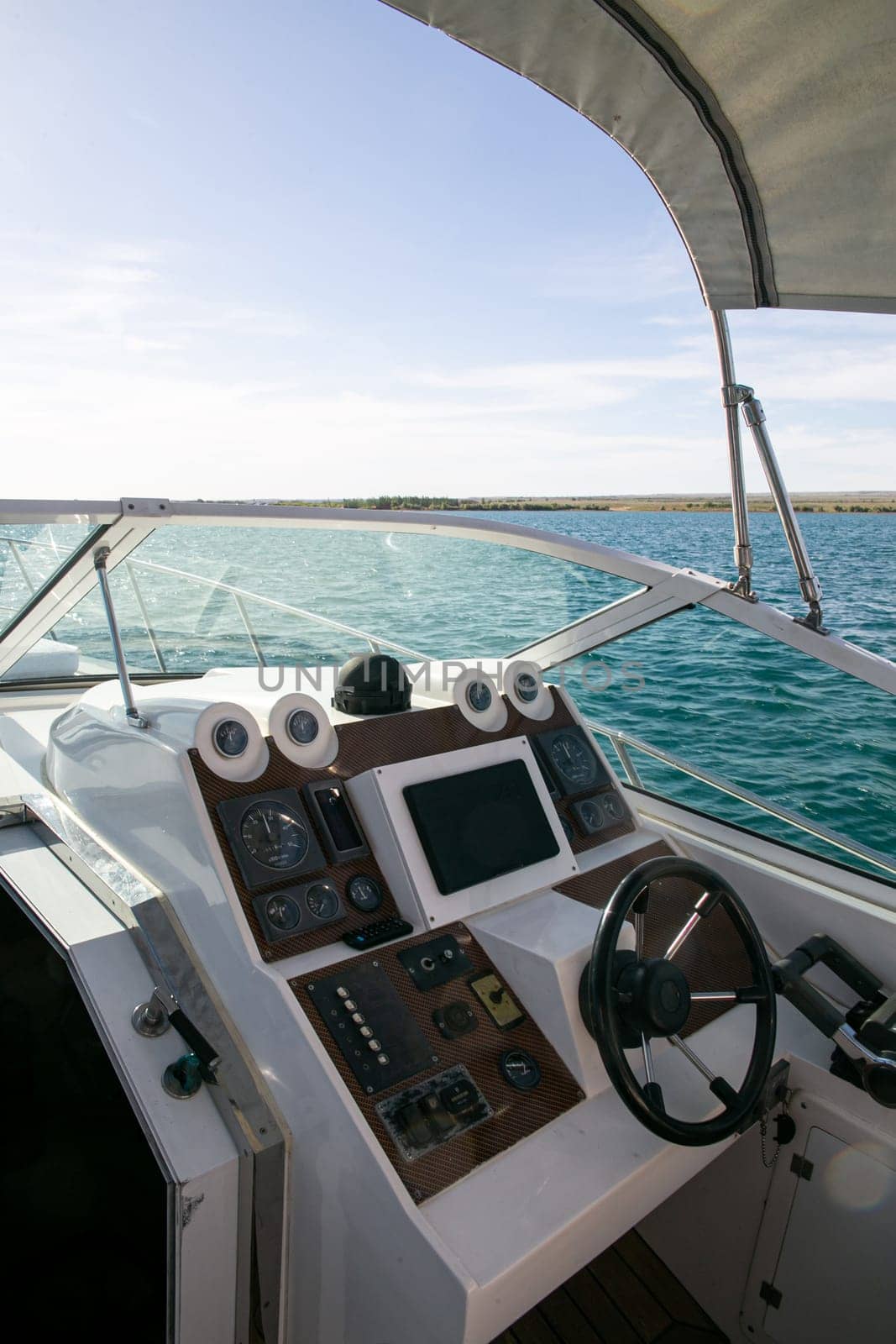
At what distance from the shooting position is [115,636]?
6.53 feet

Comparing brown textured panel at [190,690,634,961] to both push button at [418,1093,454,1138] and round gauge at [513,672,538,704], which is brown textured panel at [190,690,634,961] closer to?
round gauge at [513,672,538,704]

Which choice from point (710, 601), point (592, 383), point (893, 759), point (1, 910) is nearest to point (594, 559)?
point (710, 601)

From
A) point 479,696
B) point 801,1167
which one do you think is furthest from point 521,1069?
point 479,696

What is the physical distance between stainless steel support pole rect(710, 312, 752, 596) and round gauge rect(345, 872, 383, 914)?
1197 mm

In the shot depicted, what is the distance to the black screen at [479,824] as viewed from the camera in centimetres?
173

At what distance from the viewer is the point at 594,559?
236cm

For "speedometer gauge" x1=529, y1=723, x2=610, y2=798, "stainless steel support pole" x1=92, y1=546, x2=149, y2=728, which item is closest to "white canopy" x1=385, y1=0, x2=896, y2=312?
"speedometer gauge" x1=529, y1=723, x2=610, y2=798

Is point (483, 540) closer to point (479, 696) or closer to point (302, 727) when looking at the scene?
point (479, 696)

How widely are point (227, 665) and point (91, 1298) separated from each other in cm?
176

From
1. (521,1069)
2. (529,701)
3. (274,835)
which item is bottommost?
(521,1069)

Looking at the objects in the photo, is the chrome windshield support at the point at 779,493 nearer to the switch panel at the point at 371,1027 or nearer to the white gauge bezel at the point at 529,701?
the white gauge bezel at the point at 529,701

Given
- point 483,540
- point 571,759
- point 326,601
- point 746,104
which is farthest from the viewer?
point 326,601

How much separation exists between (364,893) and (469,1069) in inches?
16.7

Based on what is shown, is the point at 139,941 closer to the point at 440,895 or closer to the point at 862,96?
the point at 440,895
